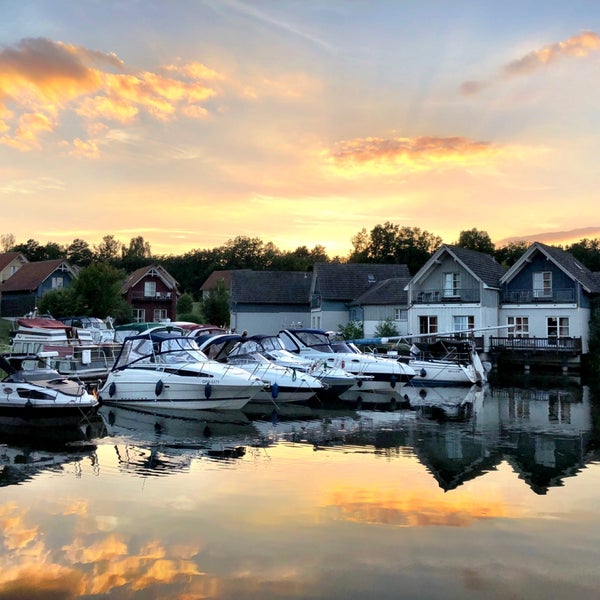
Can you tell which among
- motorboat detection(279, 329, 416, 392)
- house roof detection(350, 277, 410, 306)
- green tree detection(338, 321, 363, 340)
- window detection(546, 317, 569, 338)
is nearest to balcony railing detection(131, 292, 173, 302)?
house roof detection(350, 277, 410, 306)

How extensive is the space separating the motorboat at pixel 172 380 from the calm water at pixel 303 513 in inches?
78.3

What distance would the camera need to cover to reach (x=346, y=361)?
31828mm

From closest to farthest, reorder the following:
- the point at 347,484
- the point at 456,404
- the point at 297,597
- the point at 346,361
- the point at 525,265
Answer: the point at 297,597, the point at 347,484, the point at 456,404, the point at 346,361, the point at 525,265

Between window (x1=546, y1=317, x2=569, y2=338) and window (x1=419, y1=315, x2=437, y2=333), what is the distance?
8.13 meters

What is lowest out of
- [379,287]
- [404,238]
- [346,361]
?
[346,361]

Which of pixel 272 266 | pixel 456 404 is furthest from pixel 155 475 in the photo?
pixel 272 266

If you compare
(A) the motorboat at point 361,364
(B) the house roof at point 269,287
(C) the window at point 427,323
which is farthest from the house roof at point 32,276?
(A) the motorboat at point 361,364

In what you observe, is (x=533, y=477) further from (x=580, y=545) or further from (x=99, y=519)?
(x=99, y=519)

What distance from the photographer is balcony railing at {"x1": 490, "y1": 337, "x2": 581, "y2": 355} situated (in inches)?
1818

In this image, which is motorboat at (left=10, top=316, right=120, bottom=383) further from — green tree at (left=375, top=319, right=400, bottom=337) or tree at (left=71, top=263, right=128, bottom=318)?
green tree at (left=375, top=319, right=400, bottom=337)

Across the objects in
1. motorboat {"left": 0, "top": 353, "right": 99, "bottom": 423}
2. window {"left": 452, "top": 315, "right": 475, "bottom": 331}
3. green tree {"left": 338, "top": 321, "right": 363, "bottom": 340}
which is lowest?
motorboat {"left": 0, "top": 353, "right": 99, "bottom": 423}

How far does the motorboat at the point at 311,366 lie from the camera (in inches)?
1125

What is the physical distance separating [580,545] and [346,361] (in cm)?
2090

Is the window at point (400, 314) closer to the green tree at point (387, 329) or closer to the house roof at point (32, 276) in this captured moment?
the green tree at point (387, 329)
